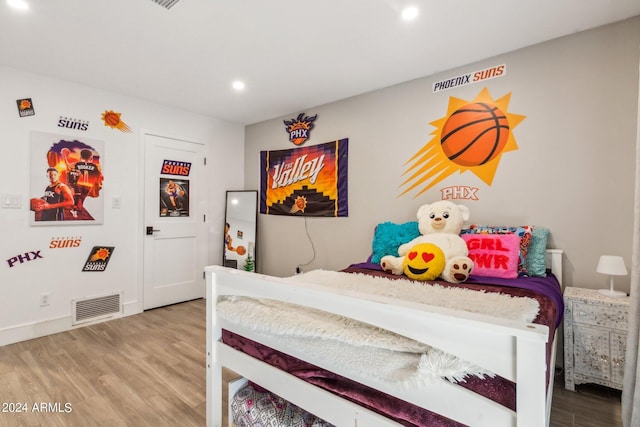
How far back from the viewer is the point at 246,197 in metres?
4.30

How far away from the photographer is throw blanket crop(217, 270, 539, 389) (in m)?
0.88

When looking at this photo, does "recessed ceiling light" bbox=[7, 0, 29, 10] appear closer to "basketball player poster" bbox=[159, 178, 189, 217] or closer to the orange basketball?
"basketball player poster" bbox=[159, 178, 189, 217]

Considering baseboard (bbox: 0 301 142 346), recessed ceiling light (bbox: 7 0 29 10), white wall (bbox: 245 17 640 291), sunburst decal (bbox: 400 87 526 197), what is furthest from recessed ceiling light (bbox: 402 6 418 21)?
baseboard (bbox: 0 301 142 346)

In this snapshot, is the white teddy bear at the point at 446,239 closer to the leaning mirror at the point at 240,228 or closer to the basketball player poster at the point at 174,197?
the leaning mirror at the point at 240,228

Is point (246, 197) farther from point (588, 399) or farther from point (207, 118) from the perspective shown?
point (588, 399)

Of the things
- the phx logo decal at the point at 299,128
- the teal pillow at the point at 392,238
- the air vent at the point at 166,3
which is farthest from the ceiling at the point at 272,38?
the teal pillow at the point at 392,238

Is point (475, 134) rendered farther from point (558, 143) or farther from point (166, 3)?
point (166, 3)

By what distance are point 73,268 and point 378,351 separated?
3.31 meters

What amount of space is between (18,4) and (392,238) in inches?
118

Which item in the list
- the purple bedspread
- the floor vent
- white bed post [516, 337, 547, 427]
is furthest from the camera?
the floor vent

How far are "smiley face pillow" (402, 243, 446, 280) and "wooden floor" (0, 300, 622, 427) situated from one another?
3.24 ft

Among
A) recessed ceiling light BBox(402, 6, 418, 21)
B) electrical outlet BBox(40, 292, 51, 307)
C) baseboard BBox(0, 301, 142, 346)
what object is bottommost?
baseboard BBox(0, 301, 142, 346)

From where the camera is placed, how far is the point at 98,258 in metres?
3.21

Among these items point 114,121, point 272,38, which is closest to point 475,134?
point 272,38
